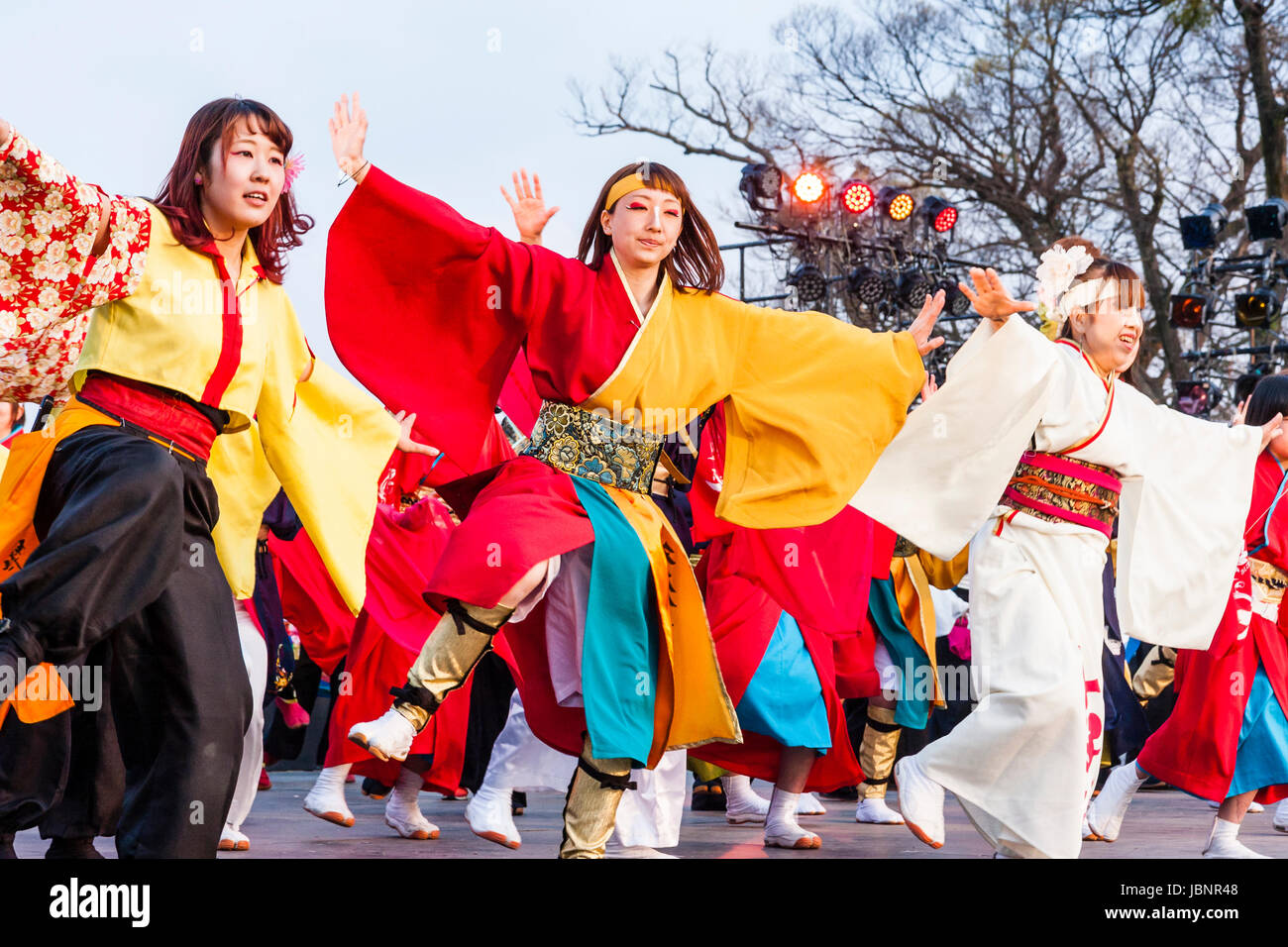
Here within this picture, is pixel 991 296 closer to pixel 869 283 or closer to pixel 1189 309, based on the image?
pixel 1189 309

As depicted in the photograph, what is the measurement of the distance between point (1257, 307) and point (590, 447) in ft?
30.7

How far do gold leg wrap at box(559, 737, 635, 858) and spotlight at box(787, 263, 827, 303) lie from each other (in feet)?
31.0

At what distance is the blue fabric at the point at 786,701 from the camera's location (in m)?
4.92

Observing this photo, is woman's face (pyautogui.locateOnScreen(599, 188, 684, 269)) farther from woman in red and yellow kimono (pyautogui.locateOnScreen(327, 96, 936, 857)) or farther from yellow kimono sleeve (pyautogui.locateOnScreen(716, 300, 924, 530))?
yellow kimono sleeve (pyautogui.locateOnScreen(716, 300, 924, 530))

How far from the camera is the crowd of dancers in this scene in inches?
115

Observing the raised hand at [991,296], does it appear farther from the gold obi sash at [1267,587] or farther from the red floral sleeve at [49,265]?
the red floral sleeve at [49,265]

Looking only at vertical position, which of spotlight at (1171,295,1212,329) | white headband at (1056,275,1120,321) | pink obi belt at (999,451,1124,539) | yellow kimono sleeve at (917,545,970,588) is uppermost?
spotlight at (1171,295,1212,329)

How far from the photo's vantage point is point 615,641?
3.56m

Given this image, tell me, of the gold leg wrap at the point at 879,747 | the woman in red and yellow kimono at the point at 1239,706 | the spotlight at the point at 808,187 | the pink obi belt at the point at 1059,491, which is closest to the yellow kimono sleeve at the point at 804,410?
the pink obi belt at the point at 1059,491

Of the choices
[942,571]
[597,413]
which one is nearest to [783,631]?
[942,571]

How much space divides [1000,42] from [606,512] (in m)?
14.7

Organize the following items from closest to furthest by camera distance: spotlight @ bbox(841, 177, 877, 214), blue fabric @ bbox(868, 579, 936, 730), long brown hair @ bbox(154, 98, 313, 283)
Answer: long brown hair @ bbox(154, 98, 313, 283)
blue fabric @ bbox(868, 579, 936, 730)
spotlight @ bbox(841, 177, 877, 214)

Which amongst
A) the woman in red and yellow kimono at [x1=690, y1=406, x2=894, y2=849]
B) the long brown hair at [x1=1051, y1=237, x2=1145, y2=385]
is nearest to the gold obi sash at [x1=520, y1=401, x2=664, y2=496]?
the woman in red and yellow kimono at [x1=690, y1=406, x2=894, y2=849]
